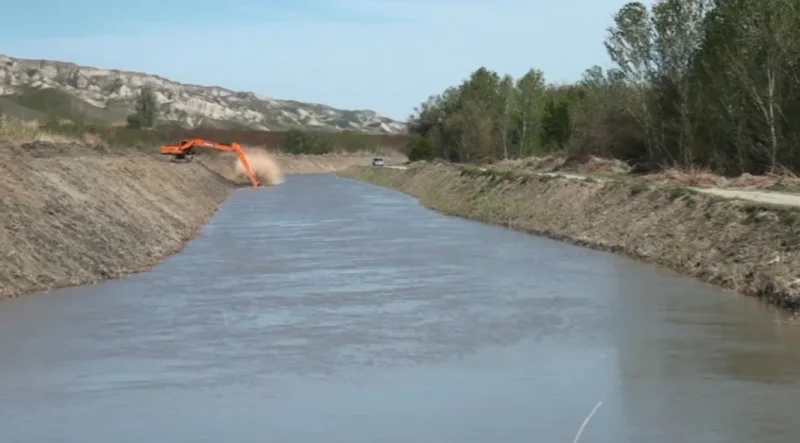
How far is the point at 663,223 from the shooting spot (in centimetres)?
2541

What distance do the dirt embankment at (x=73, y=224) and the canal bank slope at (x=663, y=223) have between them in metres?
11.0

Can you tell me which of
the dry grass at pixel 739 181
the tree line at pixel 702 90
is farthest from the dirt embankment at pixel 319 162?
the dry grass at pixel 739 181

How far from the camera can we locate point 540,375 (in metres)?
11.5

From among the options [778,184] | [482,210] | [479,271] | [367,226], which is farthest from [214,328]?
[482,210]

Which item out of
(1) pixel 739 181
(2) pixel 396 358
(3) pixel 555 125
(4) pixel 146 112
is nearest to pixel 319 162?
(4) pixel 146 112

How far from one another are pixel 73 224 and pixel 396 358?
32.4 ft

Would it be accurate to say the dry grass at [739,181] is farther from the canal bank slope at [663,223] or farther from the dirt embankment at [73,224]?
the dirt embankment at [73,224]

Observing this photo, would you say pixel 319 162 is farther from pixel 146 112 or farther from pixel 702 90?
pixel 702 90

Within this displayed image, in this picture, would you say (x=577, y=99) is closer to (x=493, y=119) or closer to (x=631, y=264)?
(x=493, y=119)

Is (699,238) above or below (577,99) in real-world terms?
below

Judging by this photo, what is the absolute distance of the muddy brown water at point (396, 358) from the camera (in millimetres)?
9508

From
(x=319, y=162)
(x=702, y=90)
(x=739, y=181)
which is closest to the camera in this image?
(x=739, y=181)

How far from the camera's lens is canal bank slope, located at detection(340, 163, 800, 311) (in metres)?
18.0

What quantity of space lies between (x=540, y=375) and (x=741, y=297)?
680 cm
